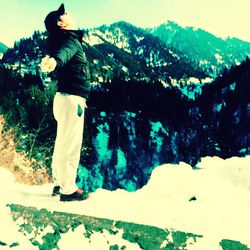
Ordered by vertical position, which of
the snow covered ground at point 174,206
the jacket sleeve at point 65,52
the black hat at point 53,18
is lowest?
the snow covered ground at point 174,206

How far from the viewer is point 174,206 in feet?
11.4

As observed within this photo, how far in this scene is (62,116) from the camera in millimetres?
3914

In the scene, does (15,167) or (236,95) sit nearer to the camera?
(15,167)

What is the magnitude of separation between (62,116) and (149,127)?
101 m

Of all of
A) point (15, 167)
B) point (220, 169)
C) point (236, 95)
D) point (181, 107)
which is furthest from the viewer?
point (181, 107)

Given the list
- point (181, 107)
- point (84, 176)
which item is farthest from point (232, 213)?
point (181, 107)

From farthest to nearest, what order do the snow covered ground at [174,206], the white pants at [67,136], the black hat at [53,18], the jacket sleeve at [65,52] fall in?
the black hat at [53,18] < the white pants at [67,136] < the jacket sleeve at [65,52] < the snow covered ground at [174,206]

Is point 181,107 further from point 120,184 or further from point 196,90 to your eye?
point 196,90

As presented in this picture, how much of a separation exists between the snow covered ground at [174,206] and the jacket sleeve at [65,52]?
1136 millimetres

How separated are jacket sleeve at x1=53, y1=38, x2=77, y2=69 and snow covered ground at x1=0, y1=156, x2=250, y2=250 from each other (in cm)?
114

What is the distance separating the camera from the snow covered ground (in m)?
2.86

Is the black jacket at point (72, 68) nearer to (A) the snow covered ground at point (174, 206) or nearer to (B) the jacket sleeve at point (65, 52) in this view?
(B) the jacket sleeve at point (65, 52)

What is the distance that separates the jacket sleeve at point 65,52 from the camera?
138 inches

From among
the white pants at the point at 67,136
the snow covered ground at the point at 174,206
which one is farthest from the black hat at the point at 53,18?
the snow covered ground at the point at 174,206
